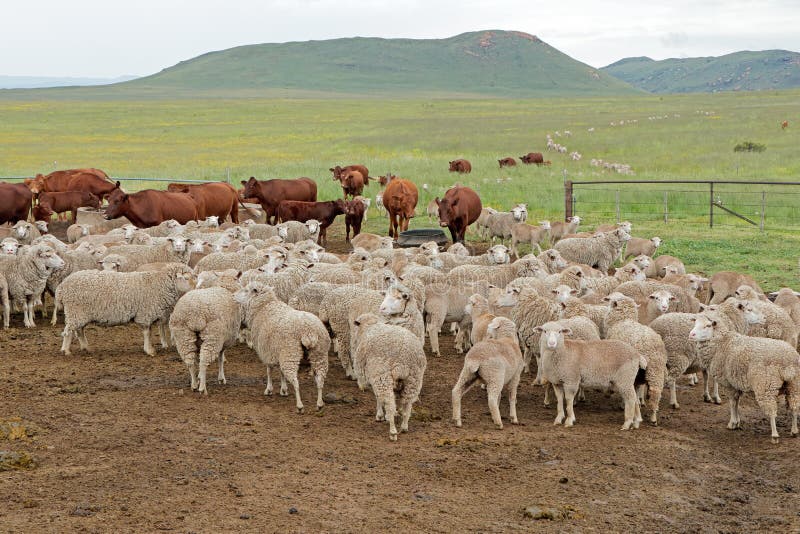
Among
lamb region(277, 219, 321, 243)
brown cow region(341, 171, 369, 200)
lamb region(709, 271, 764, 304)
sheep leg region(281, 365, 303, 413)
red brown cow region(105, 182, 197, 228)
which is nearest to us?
sheep leg region(281, 365, 303, 413)

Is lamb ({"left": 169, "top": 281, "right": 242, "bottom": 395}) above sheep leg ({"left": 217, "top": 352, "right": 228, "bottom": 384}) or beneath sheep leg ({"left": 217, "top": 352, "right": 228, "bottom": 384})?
above

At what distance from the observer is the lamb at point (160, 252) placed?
1454 centimetres

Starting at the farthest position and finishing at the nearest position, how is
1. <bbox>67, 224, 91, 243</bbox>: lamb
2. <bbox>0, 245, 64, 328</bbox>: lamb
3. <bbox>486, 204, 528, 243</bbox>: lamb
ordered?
1. <bbox>486, 204, 528, 243</bbox>: lamb
2. <bbox>67, 224, 91, 243</bbox>: lamb
3. <bbox>0, 245, 64, 328</bbox>: lamb

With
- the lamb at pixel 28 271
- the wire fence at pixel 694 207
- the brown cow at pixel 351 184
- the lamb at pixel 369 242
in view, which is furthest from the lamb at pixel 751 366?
the brown cow at pixel 351 184

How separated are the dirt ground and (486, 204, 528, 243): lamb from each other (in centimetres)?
1026

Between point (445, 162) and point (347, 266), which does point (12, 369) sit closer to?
point (347, 266)

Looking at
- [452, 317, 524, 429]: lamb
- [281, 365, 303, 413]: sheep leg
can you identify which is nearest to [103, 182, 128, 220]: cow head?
[281, 365, 303, 413]: sheep leg

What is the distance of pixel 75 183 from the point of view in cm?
2650

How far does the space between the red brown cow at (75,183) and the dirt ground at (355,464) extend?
17.0m

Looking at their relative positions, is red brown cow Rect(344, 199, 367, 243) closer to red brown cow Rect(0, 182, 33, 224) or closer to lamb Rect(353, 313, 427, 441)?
red brown cow Rect(0, 182, 33, 224)

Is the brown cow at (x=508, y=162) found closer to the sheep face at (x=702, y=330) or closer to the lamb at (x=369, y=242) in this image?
the lamb at (x=369, y=242)

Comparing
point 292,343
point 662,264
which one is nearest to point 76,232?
point 292,343

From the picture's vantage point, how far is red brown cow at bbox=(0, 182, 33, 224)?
22.4 metres

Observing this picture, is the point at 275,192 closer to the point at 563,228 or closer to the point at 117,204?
the point at 117,204
